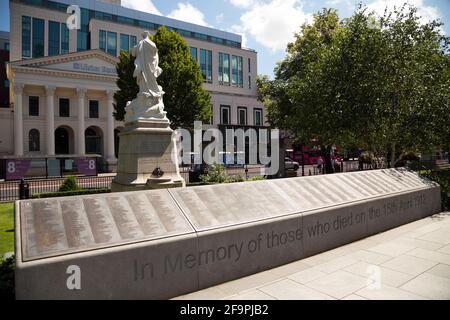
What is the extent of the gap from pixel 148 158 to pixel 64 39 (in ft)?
157

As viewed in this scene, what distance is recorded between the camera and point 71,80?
4091 cm

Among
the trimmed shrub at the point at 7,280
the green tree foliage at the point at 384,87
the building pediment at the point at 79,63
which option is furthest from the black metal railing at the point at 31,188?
the building pediment at the point at 79,63

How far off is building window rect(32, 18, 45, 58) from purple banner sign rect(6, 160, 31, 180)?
26.1 metres

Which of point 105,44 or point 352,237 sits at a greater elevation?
point 105,44

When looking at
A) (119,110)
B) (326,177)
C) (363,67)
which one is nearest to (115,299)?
(326,177)

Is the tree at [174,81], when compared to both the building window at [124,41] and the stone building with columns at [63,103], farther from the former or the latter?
the building window at [124,41]

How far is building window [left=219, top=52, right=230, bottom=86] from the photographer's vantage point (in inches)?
2344

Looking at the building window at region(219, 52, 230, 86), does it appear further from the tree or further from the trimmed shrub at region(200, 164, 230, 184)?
the trimmed shrub at region(200, 164, 230, 184)

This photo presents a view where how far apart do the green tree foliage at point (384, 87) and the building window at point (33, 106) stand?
39085mm

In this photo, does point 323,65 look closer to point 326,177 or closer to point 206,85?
point 326,177

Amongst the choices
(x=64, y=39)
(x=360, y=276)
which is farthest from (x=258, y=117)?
(x=360, y=276)

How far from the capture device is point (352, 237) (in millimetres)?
7203

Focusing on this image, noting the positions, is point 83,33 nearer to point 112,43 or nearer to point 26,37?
point 112,43

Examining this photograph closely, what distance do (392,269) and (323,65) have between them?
1267cm
